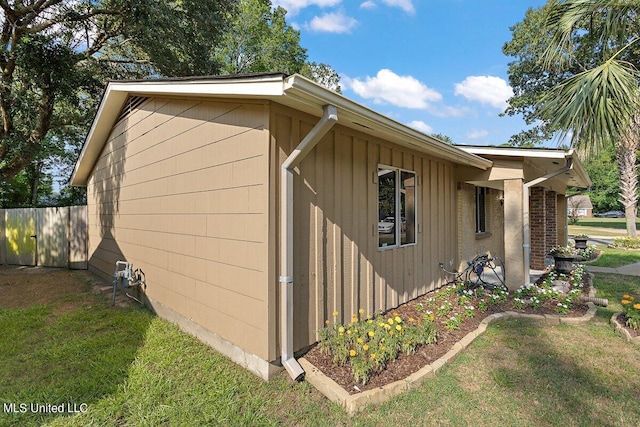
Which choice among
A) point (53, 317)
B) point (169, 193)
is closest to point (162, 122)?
point (169, 193)

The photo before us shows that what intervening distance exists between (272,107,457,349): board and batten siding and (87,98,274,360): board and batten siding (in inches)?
15.4

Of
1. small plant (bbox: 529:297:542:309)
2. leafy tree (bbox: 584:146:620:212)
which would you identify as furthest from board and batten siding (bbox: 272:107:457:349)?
leafy tree (bbox: 584:146:620:212)

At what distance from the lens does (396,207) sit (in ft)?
16.0

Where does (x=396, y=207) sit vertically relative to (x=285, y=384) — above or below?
above

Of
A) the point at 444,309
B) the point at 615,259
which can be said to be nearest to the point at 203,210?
the point at 444,309

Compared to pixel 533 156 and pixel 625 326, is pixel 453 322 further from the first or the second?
pixel 533 156

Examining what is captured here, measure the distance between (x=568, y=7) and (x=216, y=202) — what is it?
19.6ft

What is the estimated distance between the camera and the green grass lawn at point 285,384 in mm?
2510

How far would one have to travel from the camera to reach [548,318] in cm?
438

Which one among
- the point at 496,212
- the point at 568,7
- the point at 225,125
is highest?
the point at 568,7

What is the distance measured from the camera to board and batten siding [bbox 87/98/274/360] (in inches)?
121

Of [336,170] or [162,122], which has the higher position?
[162,122]

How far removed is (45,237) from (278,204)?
386 inches

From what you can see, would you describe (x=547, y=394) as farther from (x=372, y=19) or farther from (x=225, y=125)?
(x=372, y=19)
